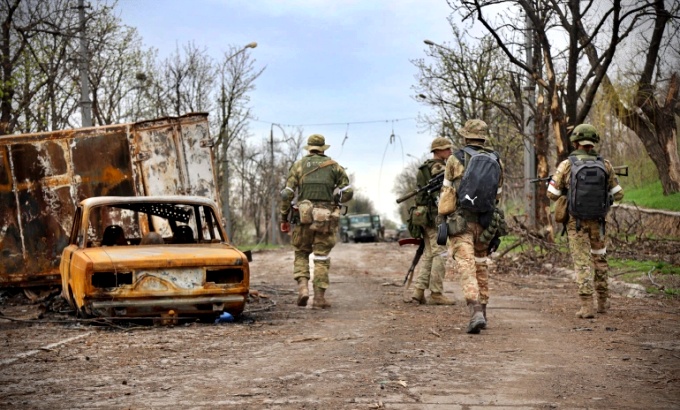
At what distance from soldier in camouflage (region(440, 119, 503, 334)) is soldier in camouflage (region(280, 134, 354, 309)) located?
251cm

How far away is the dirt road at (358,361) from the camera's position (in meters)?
5.39

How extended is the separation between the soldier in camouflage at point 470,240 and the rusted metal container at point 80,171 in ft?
17.6

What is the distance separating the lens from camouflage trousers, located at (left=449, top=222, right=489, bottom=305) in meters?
8.79

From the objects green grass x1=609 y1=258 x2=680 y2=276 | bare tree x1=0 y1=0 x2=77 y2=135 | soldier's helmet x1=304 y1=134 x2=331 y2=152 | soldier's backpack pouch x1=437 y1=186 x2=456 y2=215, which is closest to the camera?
soldier's backpack pouch x1=437 y1=186 x2=456 y2=215

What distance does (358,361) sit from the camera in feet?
22.0

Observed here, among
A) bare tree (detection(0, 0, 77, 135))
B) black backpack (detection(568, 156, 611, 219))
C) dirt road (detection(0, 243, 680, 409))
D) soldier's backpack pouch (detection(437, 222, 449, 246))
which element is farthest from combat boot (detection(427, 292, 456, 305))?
bare tree (detection(0, 0, 77, 135))

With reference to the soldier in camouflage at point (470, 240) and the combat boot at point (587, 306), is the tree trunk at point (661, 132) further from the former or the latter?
the soldier in camouflage at point (470, 240)

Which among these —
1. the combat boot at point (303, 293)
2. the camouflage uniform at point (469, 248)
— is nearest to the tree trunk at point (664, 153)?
the combat boot at point (303, 293)

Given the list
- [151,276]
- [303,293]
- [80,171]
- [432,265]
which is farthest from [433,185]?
[80,171]

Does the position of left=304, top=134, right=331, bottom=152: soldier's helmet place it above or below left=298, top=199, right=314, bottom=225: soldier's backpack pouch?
above

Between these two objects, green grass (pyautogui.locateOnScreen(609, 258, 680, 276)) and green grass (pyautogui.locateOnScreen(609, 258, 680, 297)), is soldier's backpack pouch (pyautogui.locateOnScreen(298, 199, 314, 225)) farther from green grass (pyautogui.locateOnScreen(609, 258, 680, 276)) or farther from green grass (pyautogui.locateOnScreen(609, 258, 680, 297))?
green grass (pyautogui.locateOnScreen(609, 258, 680, 276))

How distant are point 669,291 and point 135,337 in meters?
7.17

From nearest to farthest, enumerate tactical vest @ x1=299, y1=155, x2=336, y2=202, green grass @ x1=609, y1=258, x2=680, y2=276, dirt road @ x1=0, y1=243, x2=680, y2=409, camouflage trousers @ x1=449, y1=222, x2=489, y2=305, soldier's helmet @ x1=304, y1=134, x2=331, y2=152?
dirt road @ x1=0, y1=243, x2=680, y2=409 < camouflage trousers @ x1=449, y1=222, x2=489, y2=305 < tactical vest @ x1=299, y1=155, x2=336, y2=202 < soldier's helmet @ x1=304, y1=134, x2=331, y2=152 < green grass @ x1=609, y1=258, x2=680, y2=276

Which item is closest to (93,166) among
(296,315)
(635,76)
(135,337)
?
(296,315)
